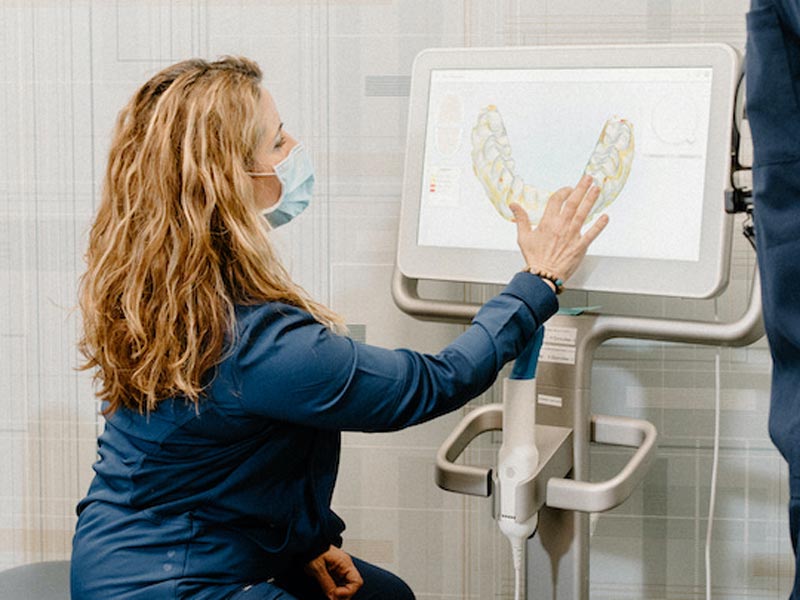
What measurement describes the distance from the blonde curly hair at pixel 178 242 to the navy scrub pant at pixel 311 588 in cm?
31

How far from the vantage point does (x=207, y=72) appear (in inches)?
57.8

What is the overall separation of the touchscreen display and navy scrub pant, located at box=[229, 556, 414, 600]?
605mm

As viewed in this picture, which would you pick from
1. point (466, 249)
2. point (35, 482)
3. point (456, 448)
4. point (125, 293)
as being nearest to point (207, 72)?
point (125, 293)

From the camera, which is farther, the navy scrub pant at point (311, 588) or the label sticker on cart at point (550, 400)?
the label sticker on cart at point (550, 400)

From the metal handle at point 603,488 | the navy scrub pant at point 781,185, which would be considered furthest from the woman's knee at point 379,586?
the navy scrub pant at point 781,185

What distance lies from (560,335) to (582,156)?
29cm

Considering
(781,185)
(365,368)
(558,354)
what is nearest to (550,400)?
(558,354)

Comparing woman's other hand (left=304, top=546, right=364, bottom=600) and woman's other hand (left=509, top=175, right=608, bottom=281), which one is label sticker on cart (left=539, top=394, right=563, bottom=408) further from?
woman's other hand (left=304, top=546, right=364, bottom=600)

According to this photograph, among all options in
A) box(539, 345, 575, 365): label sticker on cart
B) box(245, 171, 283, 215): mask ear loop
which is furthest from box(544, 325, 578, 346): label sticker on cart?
box(245, 171, 283, 215): mask ear loop

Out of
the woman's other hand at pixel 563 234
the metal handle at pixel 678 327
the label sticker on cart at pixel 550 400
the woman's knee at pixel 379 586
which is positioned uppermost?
the woman's other hand at pixel 563 234

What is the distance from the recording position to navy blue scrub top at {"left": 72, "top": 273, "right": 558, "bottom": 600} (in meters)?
1.38

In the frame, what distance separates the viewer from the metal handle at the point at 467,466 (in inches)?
61.6

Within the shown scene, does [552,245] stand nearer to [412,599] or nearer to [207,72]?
[207,72]

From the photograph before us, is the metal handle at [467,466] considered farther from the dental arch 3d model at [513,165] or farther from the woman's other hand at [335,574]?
the dental arch 3d model at [513,165]
